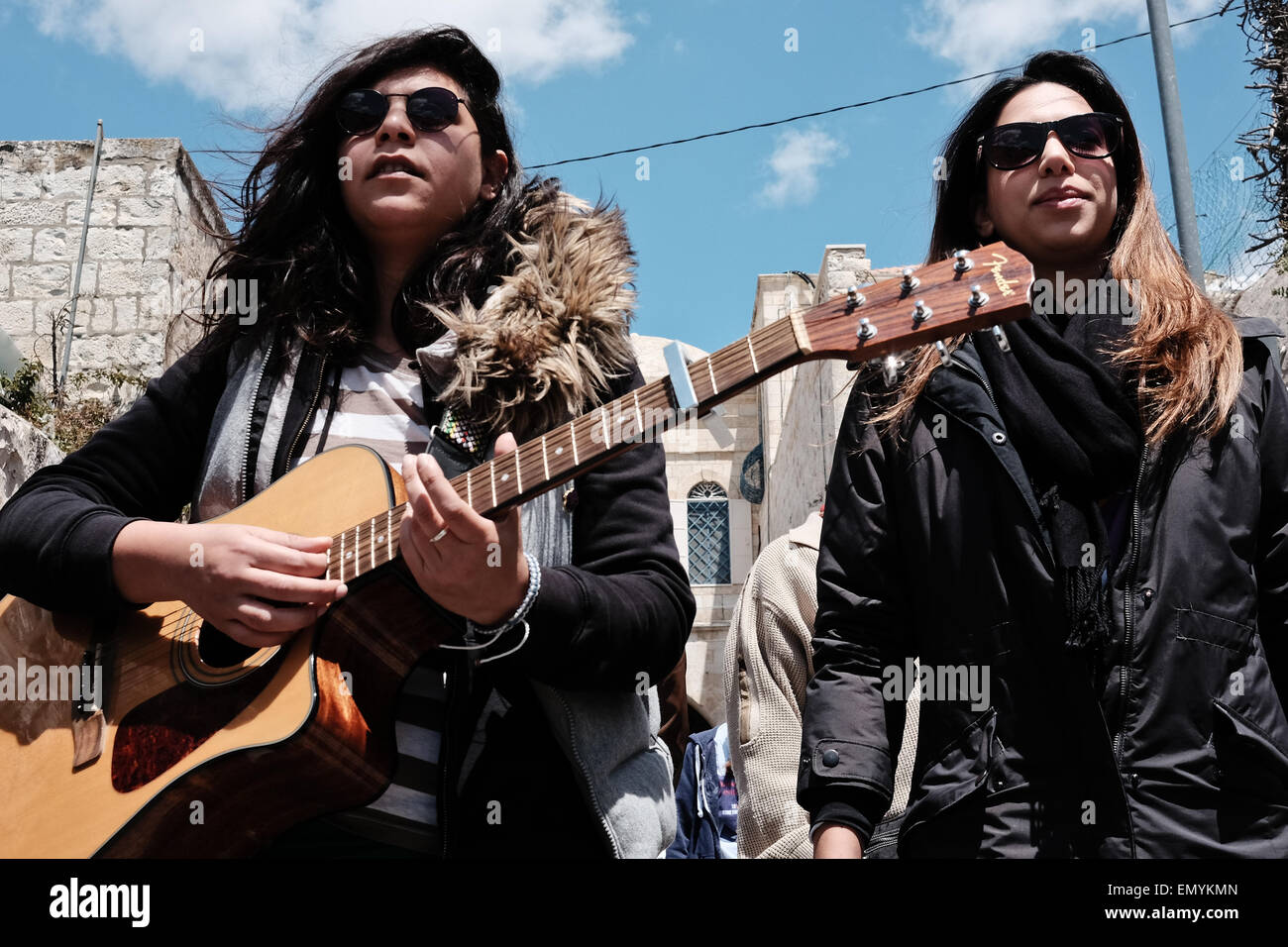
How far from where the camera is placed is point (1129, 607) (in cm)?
198

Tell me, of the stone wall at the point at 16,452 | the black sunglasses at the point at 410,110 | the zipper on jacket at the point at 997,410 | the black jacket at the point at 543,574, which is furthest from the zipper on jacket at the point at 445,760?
the stone wall at the point at 16,452

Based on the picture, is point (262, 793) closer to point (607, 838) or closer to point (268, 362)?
point (607, 838)

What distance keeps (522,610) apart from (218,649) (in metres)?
0.68

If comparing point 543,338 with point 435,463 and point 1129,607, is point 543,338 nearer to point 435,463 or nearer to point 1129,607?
point 435,463

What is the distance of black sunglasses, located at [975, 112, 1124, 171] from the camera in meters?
2.44

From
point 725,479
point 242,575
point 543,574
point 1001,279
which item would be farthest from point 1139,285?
point 725,479

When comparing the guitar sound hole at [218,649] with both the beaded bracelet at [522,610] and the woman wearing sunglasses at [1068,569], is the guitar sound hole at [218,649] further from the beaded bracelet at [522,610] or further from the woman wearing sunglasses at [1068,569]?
the woman wearing sunglasses at [1068,569]

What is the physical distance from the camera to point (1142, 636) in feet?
6.37

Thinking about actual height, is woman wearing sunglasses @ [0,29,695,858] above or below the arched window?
below

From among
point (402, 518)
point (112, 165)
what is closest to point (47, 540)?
point (402, 518)

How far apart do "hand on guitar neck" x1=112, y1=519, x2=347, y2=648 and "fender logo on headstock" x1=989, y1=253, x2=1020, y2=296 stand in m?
1.23

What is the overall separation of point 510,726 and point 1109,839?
3.39 ft

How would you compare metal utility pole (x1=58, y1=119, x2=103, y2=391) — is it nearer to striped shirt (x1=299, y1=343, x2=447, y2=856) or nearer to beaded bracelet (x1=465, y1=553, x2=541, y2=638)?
striped shirt (x1=299, y1=343, x2=447, y2=856)

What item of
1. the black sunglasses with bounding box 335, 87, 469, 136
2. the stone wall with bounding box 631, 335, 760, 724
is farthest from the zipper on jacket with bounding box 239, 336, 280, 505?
the stone wall with bounding box 631, 335, 760, 724
